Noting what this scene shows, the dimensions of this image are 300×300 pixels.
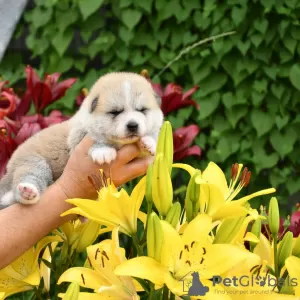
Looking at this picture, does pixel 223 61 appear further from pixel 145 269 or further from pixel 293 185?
pixel 145 269

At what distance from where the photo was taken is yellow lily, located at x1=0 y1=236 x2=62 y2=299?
1.02 m

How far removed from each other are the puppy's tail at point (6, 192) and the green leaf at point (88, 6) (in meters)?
1.74

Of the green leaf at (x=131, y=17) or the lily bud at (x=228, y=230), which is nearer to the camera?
the lily bud at (x=228, y=230)

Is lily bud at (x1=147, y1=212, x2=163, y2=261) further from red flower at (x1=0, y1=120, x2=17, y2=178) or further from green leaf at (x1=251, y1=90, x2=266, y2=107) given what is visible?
green leaf at (x1=251, y1=90, x2=266, y2=107)

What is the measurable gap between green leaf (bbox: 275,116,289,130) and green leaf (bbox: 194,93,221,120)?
0.31 metres

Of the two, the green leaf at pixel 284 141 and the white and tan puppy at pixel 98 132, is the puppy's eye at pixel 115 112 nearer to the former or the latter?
A: the white and tan puppy at pixel 98 132

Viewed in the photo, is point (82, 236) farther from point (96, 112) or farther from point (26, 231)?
point (96, 112)

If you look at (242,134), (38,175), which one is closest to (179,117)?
(242,134)

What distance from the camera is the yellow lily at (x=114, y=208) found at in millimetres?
803

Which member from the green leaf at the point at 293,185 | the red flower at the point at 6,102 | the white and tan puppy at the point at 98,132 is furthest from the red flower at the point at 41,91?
the green leaf at the point at 293,185

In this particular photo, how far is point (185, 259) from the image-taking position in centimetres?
74

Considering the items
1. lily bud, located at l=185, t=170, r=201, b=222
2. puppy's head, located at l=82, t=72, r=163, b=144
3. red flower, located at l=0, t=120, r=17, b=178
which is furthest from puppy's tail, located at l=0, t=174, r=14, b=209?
lily bud, located at l=185, t=170, r=201, b=222

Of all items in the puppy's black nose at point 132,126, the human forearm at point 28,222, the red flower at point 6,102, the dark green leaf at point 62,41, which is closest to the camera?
the human forearm at point 28,222

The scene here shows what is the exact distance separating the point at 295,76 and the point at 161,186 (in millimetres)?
2339
